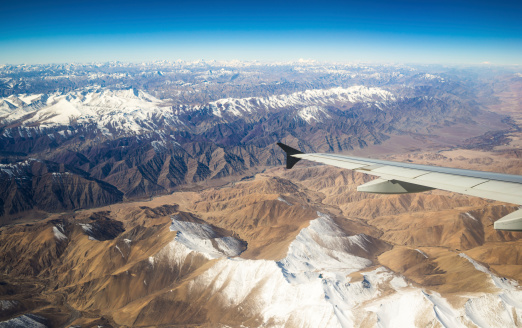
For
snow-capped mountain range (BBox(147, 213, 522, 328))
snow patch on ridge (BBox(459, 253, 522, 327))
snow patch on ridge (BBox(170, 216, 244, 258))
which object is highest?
snow patch on ridge (BBox(459, 253, 522, 327))

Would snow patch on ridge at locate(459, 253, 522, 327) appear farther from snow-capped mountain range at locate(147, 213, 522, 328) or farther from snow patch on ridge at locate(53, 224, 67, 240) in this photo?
snow patch on ridge at locate(53, 224, 67, 240)

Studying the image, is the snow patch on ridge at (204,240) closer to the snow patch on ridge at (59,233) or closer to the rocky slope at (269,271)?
the rocky slope at (269,271)

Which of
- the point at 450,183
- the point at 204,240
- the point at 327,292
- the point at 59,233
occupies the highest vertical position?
the point at 450,183

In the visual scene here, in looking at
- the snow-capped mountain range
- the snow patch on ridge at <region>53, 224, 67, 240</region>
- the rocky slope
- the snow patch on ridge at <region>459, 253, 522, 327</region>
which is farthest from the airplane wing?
the snow patch on ridge at <region>53, 224, 67, 240</region>

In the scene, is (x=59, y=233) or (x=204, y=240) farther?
(x=59, y=233)

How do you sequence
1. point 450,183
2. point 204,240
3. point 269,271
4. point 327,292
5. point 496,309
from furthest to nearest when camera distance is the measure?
point 204,240, point 269,271, point 327,292, point 496,309, point 450,183

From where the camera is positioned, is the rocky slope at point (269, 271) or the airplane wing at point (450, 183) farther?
the rocky slope at point (269, 271)

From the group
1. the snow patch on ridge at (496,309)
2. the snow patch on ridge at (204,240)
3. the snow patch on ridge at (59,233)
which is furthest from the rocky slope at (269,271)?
the snow patch on ridge at (204,240)

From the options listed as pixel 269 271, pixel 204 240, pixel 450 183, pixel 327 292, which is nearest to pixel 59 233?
pixel 204 240

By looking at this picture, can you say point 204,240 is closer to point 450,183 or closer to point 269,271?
point 269,271
